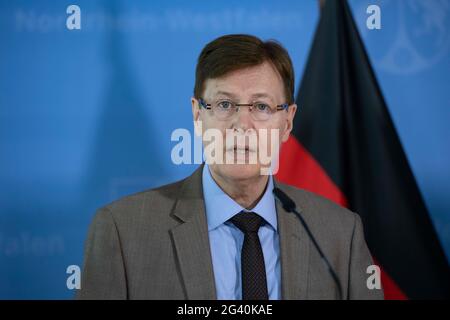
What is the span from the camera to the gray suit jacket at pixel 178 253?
1.83 meters

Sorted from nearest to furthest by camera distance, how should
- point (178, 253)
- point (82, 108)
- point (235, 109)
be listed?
1. point (178, 253)
2. point (235, 109)
3. point (82, 108)

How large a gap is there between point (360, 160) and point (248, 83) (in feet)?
2.56

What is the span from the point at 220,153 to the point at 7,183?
0.97 m

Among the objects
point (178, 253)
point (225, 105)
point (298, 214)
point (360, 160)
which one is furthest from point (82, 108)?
point (360, 160)

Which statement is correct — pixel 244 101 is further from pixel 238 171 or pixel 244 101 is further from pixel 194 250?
pixel 194 250

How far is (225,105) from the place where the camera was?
Answer: 195 centimetres

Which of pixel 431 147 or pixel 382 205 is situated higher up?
pixel 431 147

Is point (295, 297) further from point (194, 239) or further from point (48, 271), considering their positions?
point (48, 271)

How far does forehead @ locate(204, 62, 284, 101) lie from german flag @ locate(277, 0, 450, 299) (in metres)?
0.55

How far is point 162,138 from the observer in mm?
2381

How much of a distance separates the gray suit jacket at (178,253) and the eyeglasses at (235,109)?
26 cm

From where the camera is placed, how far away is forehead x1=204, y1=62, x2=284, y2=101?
1.94 metres

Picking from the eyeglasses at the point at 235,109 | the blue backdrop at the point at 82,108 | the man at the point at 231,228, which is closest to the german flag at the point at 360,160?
the blue backdrop at the point at 82,108
